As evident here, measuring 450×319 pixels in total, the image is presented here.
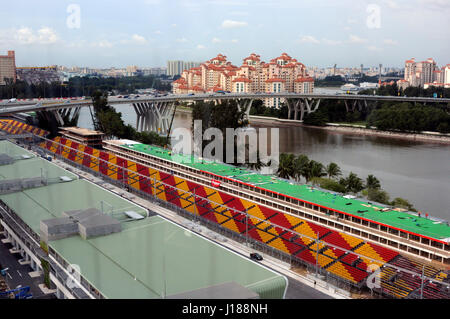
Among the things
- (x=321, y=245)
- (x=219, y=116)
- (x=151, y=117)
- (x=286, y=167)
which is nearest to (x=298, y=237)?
(x=321, y=245)

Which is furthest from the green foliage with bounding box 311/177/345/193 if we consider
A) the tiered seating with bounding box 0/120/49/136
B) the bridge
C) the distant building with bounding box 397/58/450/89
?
the distant building with bounding box 397/58/450/89

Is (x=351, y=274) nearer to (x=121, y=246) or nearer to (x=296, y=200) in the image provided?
(x=296, y=200)

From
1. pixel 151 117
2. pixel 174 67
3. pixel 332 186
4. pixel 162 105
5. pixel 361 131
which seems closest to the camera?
pixel 332 186

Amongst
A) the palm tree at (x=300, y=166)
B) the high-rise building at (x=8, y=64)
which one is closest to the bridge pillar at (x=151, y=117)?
the high-rise building at (x=8, y=64)

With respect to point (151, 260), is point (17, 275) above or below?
below

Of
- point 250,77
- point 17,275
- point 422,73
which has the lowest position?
point 17,275

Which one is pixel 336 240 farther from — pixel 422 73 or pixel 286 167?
pixel 422 73
